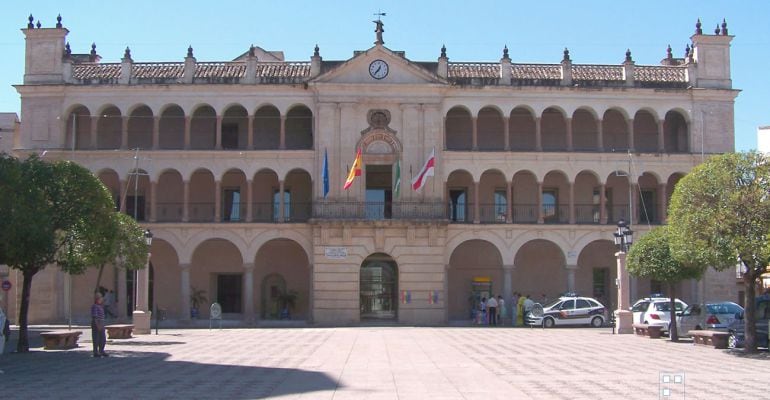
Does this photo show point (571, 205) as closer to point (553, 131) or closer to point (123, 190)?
point (553, 131)

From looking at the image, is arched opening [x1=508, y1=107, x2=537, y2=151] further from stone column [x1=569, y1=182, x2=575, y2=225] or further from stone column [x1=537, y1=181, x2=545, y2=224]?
stone column [x1=569, y1=182, x2=575, y2=225]

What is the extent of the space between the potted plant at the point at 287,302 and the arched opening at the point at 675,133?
2093 cm

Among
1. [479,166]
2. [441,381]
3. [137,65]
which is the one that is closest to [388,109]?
[479,166]

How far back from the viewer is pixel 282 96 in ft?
146

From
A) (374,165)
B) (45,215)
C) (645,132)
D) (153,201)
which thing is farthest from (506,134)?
(45,215)

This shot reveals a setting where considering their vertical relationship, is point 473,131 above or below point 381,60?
below

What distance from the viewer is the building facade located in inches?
1718

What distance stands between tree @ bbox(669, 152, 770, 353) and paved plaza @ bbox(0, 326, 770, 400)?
262 centimetres

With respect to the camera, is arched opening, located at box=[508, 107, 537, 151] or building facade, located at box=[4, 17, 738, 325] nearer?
building facade, located at box=[4, 17, 738, 325]

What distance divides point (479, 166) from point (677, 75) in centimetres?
1152

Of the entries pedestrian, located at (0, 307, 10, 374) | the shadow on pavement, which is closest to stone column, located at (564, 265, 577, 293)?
the shadow on pavement

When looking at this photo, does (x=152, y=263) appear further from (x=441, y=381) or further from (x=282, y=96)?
(x=441, y=381)

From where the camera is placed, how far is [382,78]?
43.9 m

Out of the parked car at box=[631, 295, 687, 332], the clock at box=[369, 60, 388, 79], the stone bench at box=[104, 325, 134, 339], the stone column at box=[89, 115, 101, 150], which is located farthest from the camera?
the stone column at box=[89, 115, 101, 150]
